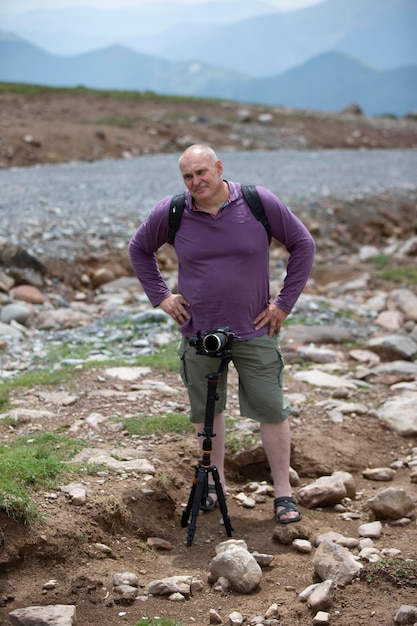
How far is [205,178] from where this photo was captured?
4.57 m

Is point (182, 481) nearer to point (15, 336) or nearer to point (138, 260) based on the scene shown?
point (138, 260)

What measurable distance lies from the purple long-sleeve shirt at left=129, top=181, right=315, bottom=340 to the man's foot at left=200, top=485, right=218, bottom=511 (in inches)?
45.4

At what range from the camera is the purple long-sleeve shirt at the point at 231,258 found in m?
4.67

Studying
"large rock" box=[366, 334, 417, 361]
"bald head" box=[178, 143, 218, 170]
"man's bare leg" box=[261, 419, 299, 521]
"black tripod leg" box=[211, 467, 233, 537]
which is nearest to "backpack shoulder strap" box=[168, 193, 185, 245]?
"bald head" box=[178, 143, 218, 170]

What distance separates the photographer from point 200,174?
15.0 feet

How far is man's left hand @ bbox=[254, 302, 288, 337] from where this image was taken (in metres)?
4.87

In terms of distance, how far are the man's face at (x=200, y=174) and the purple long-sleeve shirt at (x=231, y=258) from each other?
0.51 ft

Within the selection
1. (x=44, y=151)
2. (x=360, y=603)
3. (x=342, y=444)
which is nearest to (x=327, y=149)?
(x=44, y=151)

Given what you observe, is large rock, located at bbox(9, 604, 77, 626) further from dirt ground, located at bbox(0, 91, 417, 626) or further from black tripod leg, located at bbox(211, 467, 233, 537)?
black tripod leg, located at bbox(211, 467, 233, 537)

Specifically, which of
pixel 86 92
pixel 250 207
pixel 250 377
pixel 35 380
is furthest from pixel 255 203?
pixel 86 92

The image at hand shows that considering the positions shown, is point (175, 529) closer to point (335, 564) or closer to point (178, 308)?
point (335, 564)

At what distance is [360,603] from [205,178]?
7.86 feet

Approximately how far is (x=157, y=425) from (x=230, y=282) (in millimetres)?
1893

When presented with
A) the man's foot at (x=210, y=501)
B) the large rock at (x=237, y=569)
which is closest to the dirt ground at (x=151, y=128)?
the man's foot at (x=210, y=501)
